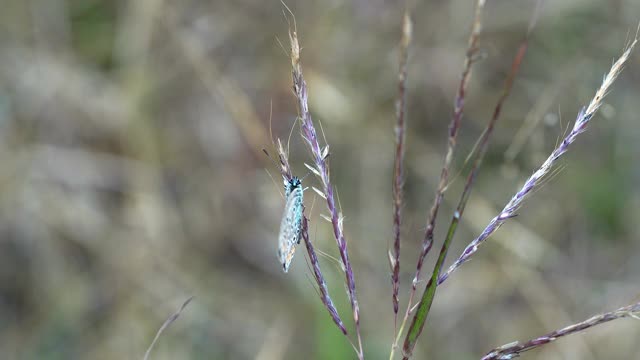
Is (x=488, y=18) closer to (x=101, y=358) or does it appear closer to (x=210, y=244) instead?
(x=210, y=244)

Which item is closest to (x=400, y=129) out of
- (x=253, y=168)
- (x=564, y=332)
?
(x=564, y=332)

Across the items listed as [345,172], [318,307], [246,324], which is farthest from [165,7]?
[318,307]

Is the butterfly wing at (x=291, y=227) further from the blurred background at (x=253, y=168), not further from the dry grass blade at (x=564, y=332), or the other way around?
the blurred background at (x=253, y=168)

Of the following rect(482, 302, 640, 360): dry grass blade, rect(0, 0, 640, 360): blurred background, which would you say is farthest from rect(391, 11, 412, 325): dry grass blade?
rect(0, 0, 640, 360): blurred background

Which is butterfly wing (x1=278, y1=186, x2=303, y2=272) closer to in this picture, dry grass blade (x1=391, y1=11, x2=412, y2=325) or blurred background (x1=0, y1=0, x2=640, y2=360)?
dry grass blade (x1=391, y1=11, x2=412, y2=325)

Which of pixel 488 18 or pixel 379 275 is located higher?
pixel 488 18
